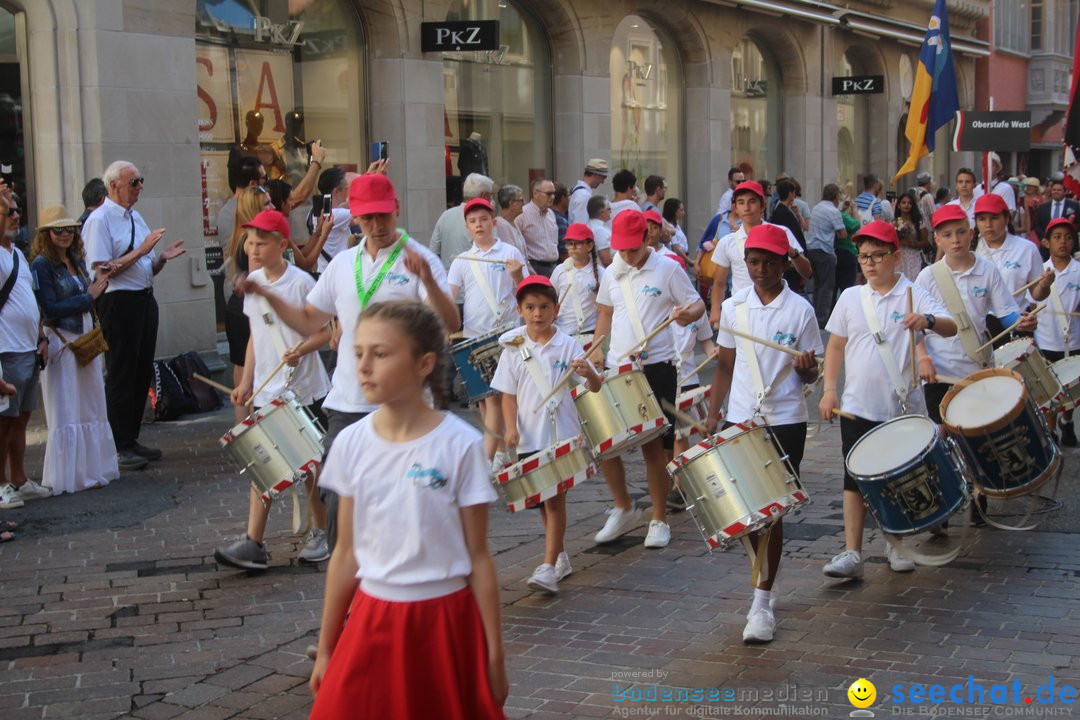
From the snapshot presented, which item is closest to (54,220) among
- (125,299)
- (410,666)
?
(125,299)

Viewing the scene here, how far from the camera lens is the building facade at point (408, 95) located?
42.2ft

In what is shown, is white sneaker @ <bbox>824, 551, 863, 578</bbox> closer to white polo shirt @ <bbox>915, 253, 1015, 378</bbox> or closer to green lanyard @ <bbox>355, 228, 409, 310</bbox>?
white polo shirt @ <bbox>915, 253, 1015, 378</bbox>

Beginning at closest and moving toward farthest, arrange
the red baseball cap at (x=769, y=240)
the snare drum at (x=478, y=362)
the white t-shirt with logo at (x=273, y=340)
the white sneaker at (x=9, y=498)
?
the red baseball cap at (x=769, y=240)
the white t-shirt with logo at (x=273, y=340)
the white sneaker at (x=9, y=498)
the snare drum at (x=478, y=362)

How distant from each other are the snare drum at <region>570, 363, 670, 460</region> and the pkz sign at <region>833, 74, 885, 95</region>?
20.5 metres

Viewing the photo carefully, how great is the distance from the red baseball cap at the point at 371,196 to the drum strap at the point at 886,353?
8.05 ft

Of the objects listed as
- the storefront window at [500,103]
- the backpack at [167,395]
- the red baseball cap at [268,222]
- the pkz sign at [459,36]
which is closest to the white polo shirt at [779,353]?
the red baseball cap at [268,222]

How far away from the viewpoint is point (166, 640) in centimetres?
637

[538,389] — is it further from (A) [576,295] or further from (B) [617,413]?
(A) [576,295]

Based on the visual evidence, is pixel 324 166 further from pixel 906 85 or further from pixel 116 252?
pixel 906 85

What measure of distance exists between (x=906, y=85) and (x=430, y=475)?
1190 inches

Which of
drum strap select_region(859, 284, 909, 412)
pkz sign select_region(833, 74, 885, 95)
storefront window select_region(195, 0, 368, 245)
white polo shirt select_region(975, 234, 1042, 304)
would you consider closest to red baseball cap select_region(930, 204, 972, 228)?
white polo shirt select_region(975, 234, 1042, 304)

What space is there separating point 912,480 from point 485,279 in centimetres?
453

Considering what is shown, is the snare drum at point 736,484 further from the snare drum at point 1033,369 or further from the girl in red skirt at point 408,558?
the snare drum at point 1033,369

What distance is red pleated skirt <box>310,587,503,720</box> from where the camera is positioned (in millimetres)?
3762
